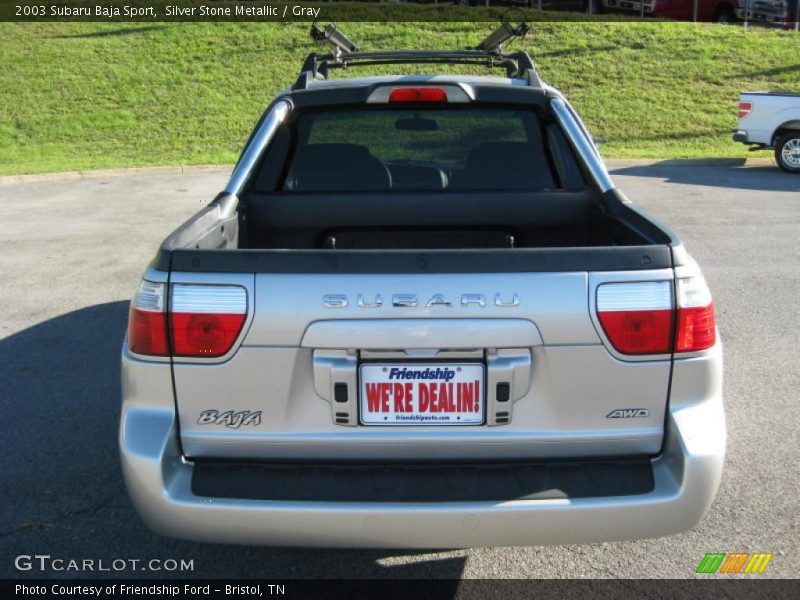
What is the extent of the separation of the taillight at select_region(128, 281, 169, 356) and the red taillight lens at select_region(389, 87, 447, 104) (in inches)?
66.7

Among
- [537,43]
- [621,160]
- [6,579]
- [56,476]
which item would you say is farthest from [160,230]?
[537,43]

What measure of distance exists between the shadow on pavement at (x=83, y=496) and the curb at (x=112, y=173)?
10932 millimetres

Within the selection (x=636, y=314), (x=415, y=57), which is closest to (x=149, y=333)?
(x=636, y=314)

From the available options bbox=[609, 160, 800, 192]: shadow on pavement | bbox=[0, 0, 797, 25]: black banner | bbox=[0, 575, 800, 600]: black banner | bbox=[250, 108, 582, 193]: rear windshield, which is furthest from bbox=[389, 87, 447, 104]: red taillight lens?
bbox=[0, 0, 797, 25]: black banner

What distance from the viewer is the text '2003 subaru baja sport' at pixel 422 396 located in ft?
8.37

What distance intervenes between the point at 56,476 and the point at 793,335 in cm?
510

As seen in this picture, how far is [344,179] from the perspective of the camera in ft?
13.9

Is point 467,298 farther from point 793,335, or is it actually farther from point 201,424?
point 793,335

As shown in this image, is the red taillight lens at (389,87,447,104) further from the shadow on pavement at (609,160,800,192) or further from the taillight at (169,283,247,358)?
the shadow on pavement at (609,160,800,192)

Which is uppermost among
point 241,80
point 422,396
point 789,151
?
point 422,396

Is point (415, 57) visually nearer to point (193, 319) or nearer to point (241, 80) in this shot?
point (193, 319)

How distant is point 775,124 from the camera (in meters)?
15.4

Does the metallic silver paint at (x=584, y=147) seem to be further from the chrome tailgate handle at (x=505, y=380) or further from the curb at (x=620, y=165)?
the curb at (x=620, y=165)

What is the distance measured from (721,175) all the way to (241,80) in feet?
46.3
